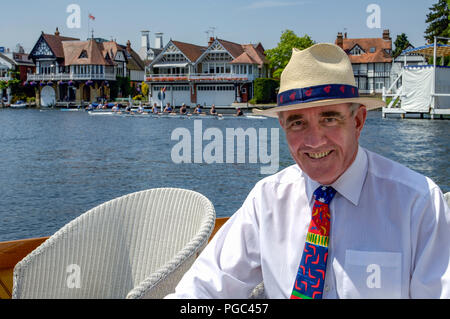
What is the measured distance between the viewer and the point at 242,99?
60031 millimetres

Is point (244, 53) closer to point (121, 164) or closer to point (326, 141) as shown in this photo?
point (121, 164)

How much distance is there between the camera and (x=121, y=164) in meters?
22.4

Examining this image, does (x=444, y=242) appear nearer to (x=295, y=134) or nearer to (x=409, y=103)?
(x=295, y=134)

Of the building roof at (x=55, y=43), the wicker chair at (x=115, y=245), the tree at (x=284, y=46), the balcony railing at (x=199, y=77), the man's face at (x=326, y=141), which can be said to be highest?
the building roof at (x=55, y=43)

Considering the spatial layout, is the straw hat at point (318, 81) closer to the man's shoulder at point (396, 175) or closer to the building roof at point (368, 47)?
the man's shoulder at point (396, 175)

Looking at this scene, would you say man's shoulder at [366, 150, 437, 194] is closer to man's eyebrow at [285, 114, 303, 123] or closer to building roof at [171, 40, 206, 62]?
man's eyebrow at [285, 114, 303, 123]

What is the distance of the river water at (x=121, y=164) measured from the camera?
47.2 feet

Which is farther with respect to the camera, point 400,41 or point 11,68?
point 400,41

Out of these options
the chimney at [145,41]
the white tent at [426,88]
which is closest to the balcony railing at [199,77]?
the white tent at [426,88]

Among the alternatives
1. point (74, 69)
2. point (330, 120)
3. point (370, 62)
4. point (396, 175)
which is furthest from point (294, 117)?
point (74, 69)

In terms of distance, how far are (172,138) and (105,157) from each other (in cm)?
821

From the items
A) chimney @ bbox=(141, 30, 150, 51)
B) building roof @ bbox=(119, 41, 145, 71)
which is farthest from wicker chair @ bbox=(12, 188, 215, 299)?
chimney @ bbox=(141, 30, 150, 51)

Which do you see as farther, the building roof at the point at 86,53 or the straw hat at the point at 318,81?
the building roof at the point at 86,53

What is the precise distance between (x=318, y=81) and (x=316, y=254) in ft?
2.05
